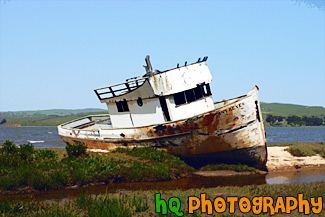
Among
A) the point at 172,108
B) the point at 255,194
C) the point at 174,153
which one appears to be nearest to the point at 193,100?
the point at 172,108

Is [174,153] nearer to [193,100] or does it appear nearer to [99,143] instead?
[193,100]

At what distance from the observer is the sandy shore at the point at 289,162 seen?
1759 centimetres

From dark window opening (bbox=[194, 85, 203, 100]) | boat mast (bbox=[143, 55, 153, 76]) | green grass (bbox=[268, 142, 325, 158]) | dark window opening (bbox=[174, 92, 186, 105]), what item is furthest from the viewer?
green grass (bbox=[268, 142, 325, 158])

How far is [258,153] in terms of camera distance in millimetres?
16188

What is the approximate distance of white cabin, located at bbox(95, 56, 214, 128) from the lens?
17344 mm

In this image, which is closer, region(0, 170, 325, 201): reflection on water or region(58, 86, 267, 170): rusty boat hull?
region(0, 170, 325, 201): reflection on water

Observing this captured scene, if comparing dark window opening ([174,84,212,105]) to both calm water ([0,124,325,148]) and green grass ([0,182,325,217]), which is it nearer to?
green grass ([0,182,325,217])

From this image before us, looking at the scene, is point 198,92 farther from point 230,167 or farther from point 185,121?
point 230,167

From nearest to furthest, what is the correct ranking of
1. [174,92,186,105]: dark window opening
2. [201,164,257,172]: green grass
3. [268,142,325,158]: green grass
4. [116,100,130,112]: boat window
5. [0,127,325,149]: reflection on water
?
[201,164,257,172]: green grass
[174,92,186,105]: dark window opening
[116,100,130,112]: boat window
[268,142,325,158]: green grass
[0,127,325,149]: reflection on water

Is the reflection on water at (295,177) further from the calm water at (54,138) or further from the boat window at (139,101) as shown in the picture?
the calm water at (54,138)

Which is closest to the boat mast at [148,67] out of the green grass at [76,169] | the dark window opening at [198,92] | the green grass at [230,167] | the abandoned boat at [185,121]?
the abandoned boat at [185,121]

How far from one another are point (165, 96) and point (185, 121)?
2197 millimetres

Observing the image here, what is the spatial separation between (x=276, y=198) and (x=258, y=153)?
21.6 ft

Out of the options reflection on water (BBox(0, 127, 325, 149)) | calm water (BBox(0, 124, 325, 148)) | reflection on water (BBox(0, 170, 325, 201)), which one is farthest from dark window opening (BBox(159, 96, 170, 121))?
calm water (BBox(0, 124, 325, 148))
